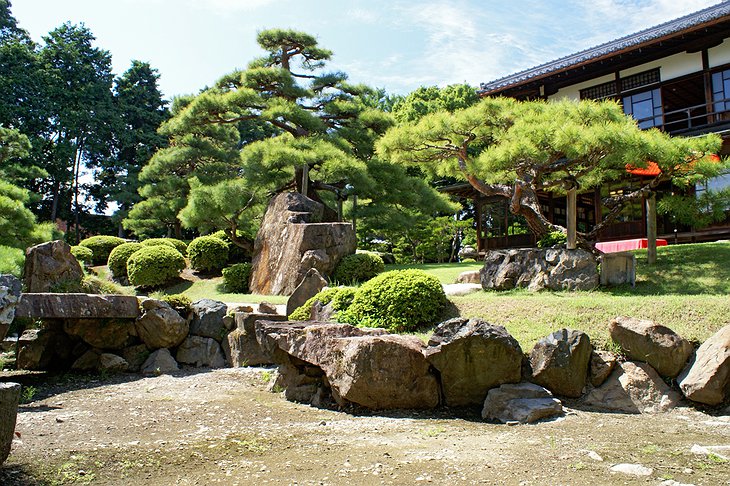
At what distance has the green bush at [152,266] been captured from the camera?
1595cm

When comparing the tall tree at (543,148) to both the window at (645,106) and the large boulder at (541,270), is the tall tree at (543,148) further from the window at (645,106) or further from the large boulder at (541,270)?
the window at (645,106)

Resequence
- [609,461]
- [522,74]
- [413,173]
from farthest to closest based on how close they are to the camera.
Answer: [413,173], [522,74], [609,461]

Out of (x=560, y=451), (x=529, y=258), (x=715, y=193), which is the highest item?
(x=715, y=193)

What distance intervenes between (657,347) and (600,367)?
2.05 feet

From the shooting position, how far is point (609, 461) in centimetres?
412

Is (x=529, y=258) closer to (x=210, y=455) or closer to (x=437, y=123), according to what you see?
(x=437, y=123)

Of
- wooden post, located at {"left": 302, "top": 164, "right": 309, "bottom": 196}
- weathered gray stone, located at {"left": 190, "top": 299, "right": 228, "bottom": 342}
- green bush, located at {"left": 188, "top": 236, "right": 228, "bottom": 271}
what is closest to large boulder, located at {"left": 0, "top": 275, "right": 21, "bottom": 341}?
weathered gray stone, located at {"left": 190, "top": 299, "right": 228, "bottom": 342}

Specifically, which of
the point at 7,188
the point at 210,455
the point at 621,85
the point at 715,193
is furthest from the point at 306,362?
the point at 621,85

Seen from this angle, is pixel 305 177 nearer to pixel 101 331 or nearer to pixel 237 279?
pixel 237 279

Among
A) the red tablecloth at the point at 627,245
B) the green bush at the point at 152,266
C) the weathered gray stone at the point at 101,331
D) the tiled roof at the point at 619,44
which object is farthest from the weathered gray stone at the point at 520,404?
the tiled roof at the point at 619,44

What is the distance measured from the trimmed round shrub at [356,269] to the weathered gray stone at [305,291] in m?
3.01

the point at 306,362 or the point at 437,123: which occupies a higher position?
the point at 437,123

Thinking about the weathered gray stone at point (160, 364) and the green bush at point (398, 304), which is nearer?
the green bush at point (398, 304)

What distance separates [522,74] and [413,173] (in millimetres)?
6010
